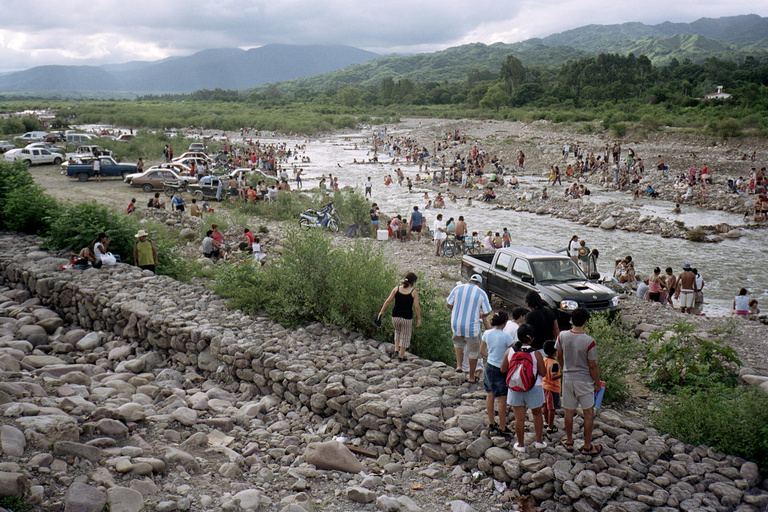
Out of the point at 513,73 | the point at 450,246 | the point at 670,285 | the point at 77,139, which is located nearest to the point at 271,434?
the point at 670,285

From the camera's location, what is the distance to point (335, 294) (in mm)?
8320

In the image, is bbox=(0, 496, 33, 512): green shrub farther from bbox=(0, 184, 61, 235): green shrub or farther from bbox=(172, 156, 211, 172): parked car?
bbox=(172, 156, 211, 172): parked car

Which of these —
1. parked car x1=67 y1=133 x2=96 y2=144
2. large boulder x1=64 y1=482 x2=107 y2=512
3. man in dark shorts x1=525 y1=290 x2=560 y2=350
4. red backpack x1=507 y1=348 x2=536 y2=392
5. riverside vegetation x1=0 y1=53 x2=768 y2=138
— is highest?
riverside vegetation x1=0 y1=53 x2=768 y2=138

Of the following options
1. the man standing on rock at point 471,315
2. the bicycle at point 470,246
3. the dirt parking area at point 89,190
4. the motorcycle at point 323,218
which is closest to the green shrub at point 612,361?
the man standing on rock at point 471,315

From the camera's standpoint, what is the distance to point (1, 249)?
1185 centimetres

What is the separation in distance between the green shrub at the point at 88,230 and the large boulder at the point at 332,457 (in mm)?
8425

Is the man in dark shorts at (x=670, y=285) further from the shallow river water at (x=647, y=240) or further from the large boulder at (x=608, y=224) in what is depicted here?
the large boulder at (x=608, y=224)

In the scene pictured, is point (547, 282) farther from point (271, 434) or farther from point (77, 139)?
point (77, 139)

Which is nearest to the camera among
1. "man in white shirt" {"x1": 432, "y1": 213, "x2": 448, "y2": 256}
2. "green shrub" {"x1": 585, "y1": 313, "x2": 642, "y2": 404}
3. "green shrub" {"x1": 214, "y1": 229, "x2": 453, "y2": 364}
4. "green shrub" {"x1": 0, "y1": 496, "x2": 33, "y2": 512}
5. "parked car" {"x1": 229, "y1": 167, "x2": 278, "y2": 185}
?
"green shrub" {"x1": 0, "y1": 496, "x2": 33, "y2": 512}

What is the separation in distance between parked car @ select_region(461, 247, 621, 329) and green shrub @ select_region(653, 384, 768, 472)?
13.6ft

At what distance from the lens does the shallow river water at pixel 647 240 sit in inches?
648

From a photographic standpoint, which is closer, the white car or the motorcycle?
the motorcycle

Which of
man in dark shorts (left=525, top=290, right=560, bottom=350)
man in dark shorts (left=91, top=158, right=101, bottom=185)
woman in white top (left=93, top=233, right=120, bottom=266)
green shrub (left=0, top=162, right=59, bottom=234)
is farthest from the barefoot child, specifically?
man in dark shorts (left=91, top=158, right=101, bottom=185)

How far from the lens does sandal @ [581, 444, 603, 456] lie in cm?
507
